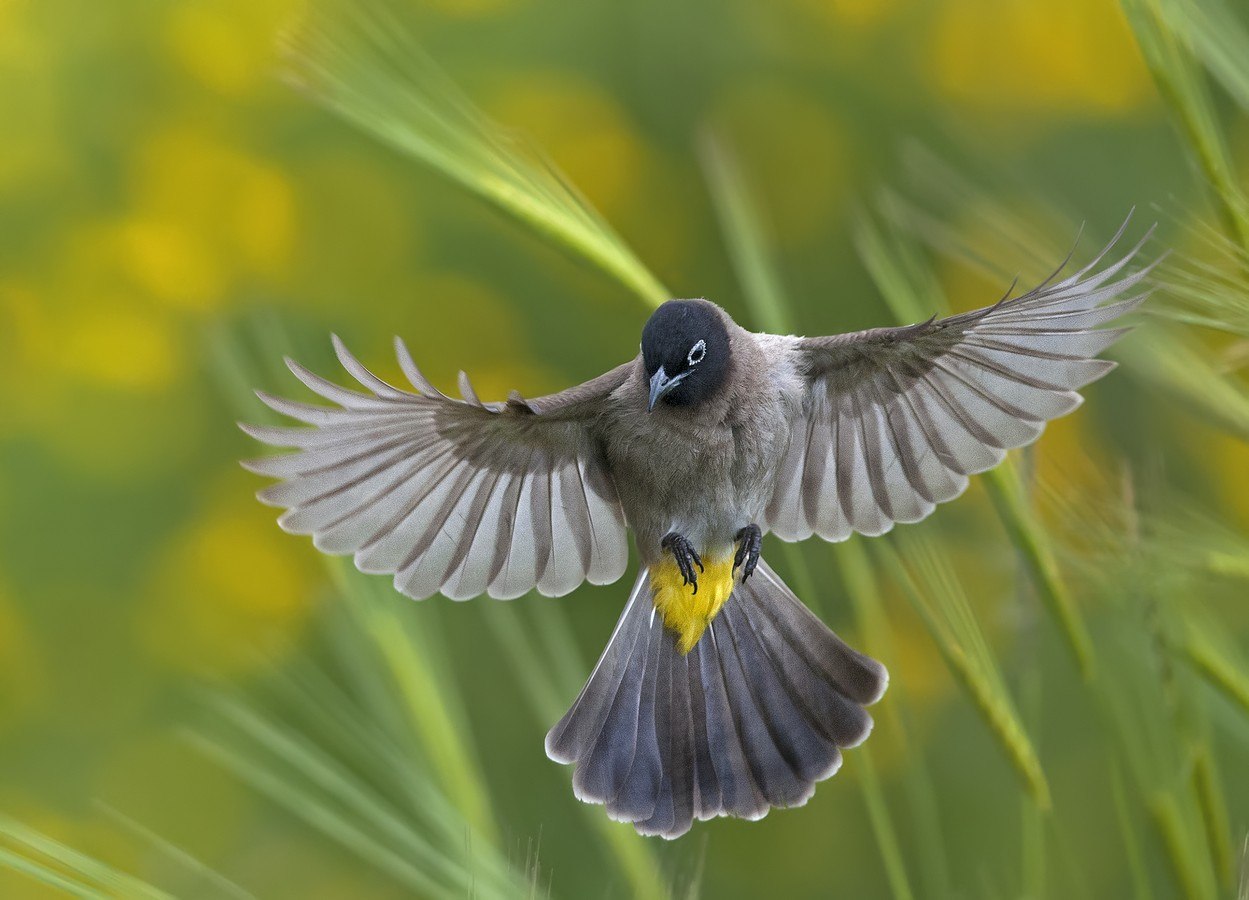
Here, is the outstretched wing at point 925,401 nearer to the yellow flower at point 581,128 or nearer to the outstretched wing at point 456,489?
the outstretched wing at point 456,489

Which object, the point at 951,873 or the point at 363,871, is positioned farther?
the point at 363,871

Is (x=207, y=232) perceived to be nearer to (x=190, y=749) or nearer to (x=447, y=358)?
(x=447, y=358)

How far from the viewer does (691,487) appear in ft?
5.44

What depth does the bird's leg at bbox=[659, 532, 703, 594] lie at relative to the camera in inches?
62.9

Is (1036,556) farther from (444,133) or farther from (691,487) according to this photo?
(444,133)

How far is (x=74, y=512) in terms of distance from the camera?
3260mm

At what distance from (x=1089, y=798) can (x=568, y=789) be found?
3.35ft

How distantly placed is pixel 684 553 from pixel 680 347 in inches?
10.0

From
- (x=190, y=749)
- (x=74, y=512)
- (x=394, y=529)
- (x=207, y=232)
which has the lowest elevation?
(x=394, y=529)

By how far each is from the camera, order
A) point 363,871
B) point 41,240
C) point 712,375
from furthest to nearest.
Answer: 1. point 41,240
2. point 363,871
3. point 712,375

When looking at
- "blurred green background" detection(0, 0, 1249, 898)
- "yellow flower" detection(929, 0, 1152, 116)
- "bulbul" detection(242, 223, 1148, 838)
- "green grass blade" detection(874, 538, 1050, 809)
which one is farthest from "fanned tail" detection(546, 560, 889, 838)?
"yellow flower" detection(929, 0, 1152, 116)

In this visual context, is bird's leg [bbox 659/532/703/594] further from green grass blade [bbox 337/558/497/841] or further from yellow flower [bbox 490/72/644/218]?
yellow flower [bbox 490/72/644/218]

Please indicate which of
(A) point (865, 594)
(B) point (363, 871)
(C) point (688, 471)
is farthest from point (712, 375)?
(B) point (363, 871)

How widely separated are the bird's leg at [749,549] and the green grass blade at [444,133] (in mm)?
321
